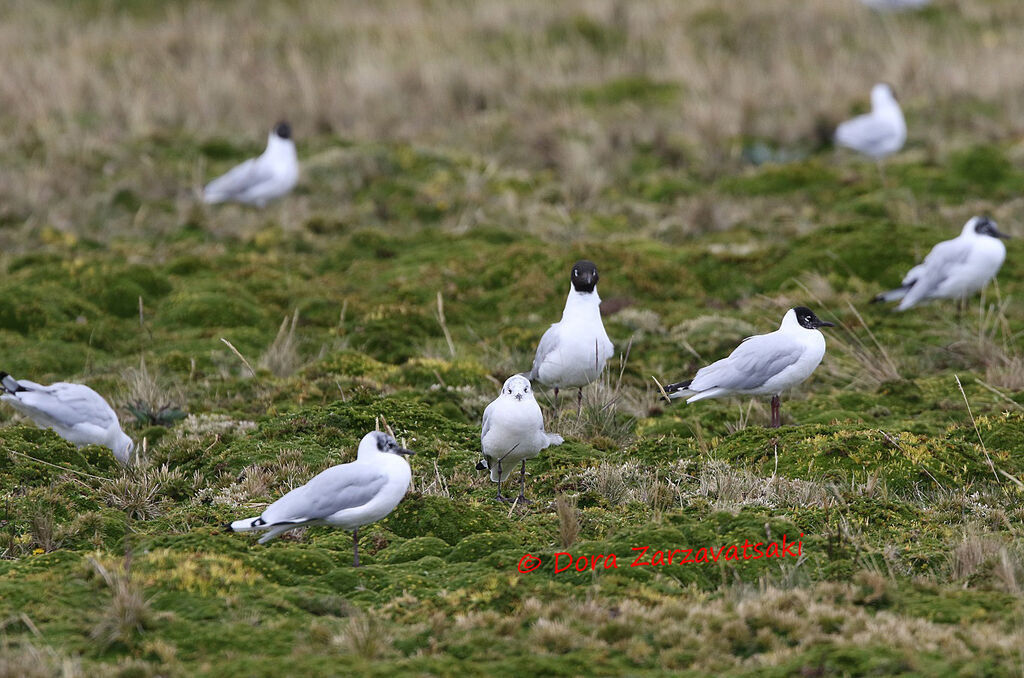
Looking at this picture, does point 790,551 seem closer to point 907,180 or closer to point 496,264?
point 496,264

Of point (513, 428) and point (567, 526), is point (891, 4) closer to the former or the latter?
point (513, 428)

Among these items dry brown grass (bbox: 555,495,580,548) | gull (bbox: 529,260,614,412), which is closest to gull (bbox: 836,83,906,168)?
gull (bbox: 529,260,614,412)

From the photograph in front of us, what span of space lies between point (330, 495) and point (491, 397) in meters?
4.06

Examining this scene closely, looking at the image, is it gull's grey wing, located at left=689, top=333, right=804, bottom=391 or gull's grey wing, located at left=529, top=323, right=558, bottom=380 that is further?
gull's grey wing, located at left=529, top=323, right=558, bottom=380

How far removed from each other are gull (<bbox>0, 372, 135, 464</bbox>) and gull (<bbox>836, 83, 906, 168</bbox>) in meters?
12.9

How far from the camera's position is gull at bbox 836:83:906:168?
18547 mm

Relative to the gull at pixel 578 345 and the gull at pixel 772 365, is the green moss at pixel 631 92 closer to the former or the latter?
the gull at pixel 578 345

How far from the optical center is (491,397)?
10.8 m

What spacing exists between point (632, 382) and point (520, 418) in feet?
11.9

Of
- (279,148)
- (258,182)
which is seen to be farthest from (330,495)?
(279,148)

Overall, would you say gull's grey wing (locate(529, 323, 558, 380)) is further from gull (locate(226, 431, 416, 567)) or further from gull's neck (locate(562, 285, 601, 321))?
gull (locate(226, 431, 416, 567))

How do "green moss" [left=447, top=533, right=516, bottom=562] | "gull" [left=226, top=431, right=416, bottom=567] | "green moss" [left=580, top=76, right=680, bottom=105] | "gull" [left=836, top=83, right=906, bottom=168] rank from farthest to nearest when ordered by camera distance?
"green moss" [left=580, top=76, right=680, bottom=105], "gull" [left=836, top=83, right=906, bottom=168], "green moss" [left=447, top=533, right=516, bottom=562], "gull" [left=226, top=431, right=416, bottom=567]

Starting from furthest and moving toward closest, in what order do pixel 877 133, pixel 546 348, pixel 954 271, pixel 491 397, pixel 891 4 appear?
pixel 891 4 → pixel 877 133 → pixel 954 271 → pixel 491 397 → pixel 546 348

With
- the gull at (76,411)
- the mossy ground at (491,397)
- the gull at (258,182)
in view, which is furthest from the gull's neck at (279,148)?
the gull at (76,411)
